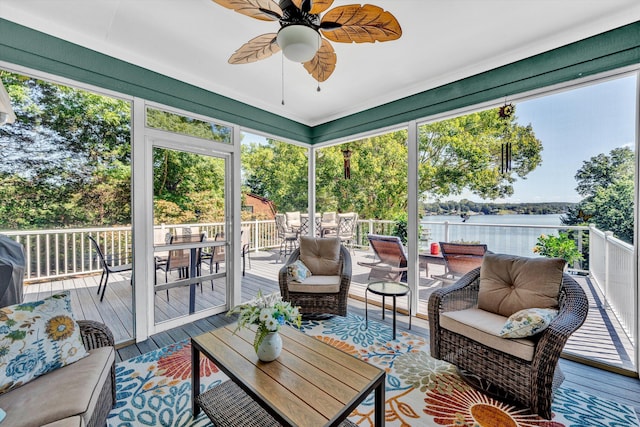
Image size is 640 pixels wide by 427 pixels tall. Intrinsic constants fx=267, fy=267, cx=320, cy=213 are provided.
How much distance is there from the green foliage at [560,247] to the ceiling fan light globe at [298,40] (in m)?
2.92

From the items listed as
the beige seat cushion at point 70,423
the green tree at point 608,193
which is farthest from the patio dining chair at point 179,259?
the green tree at point 608,193

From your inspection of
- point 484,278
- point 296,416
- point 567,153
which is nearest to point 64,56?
point 296,416

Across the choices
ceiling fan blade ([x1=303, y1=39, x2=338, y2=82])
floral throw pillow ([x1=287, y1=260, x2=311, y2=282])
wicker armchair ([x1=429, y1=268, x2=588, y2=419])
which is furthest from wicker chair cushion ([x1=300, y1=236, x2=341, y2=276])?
ceiling fan blade ([x1=303, y1=39, x2=338, y2=82])

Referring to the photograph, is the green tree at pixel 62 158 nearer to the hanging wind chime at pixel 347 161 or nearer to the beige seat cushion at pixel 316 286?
the beige seat cushion at pixel 316 286

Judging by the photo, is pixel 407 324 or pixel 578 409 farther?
pixel 407 324

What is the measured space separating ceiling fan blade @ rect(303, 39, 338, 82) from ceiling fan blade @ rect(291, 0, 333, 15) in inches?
10.4

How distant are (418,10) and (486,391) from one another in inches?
118

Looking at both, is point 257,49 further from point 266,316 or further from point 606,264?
point 606,264

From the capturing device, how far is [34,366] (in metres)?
1.40

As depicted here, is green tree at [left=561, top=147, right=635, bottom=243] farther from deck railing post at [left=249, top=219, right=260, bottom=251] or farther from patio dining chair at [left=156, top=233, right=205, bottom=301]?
patio dining chair at [left=156, top=233, right=205, bottom=301]

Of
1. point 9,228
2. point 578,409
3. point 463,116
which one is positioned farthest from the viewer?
point 463,116

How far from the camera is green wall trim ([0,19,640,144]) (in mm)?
2217

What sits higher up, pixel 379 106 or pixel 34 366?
pixel 379 106

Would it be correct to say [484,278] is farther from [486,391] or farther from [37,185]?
[37,185]
